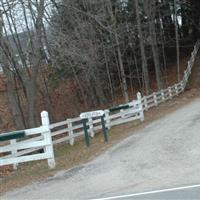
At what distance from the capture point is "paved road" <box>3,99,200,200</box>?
10375mm

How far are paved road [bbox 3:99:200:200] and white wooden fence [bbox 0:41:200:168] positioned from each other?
1126 mm

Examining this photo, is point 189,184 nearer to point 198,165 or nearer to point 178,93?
point 198,165

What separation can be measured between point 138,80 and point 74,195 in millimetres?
40766


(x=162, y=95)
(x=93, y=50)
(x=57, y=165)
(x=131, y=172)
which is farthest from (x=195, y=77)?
(x=131, y=172)

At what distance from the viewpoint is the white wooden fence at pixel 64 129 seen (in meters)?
13.8

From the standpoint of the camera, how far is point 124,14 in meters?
46.6

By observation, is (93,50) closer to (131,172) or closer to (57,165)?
(57,165)

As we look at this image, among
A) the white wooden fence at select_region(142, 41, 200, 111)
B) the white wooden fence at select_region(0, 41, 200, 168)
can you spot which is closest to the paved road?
the white wooden fence at select_region(0, 41, 200, 168)

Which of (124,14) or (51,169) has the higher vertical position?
(124,14)

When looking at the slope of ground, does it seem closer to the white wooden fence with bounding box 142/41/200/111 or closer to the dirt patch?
the white wooden fence with bounding box 142/41/200/111

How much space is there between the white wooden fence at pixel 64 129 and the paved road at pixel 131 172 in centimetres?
113

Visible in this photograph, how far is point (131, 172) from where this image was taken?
39.2ft

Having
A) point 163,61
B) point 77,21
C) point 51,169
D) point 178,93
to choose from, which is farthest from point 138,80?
point 51,169

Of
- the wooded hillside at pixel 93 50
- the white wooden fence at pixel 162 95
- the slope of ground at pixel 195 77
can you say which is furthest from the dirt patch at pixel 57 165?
the slope of ground at pixel 195 77
